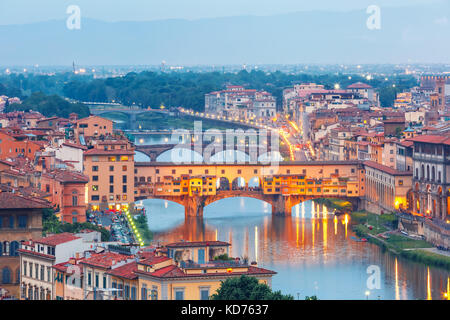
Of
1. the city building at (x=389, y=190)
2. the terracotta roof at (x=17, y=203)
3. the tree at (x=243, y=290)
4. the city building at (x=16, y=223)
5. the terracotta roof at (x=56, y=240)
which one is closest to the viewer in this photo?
the tree at (x=243, y=290)

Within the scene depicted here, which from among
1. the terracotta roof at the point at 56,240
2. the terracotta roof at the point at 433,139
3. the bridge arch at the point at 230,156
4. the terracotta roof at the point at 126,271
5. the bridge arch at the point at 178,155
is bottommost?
the bridge arch at the point at 178,155

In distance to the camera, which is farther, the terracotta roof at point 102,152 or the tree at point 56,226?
the terracotta roof at point 102,152

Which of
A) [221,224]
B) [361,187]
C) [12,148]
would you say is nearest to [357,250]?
[221,224]

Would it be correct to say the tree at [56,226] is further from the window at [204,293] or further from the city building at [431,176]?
the city building at [431,176]

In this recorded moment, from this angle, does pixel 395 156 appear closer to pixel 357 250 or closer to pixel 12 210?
pixel 357 250

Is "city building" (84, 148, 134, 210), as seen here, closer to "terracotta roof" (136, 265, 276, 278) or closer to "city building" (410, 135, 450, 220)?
"city building" (410, 135, 450, 220)

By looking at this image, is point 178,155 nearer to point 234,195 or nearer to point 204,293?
point 234,195

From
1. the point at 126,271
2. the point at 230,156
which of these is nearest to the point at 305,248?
the point at 126,271

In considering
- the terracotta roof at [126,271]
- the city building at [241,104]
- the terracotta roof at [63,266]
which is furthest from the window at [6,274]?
the city building at [241,104]
